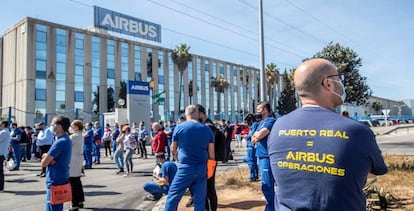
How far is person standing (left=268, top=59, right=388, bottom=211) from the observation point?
5.91ft

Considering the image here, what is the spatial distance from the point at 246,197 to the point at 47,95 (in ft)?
134

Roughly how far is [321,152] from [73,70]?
46866 millimetres

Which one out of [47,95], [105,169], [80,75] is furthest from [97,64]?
[105,169]

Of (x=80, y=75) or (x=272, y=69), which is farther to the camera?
(x=272, y=69)

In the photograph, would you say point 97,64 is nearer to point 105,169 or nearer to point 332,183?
point 105,169

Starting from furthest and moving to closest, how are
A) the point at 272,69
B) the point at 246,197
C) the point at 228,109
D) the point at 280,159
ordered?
the point at 228,109, the point at 272,69, the point at 246,197, the point at 280,159

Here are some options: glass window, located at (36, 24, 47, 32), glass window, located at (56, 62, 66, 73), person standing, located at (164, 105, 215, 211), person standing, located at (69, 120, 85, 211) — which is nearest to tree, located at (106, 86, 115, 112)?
glass window, located at (56, 62, 66, 73)

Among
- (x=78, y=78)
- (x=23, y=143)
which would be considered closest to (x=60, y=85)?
(x=78, y=78)

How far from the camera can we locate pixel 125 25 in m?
52.9

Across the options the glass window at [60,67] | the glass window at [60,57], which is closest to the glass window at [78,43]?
the glass window at [60,57]

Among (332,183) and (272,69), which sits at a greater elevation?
(272,69)

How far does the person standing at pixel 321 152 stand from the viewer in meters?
1.80

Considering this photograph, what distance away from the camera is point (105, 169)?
13.3m

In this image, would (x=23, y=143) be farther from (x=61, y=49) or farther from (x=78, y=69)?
(x=78, y=69)
